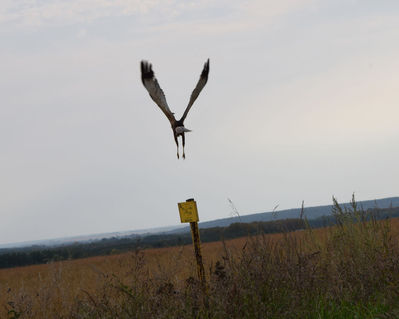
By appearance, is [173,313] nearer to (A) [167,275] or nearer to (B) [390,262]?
(A) [167,275]

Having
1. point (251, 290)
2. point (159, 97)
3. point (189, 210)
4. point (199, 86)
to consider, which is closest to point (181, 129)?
point (159, 97)

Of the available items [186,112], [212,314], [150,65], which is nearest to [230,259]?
[212,314]

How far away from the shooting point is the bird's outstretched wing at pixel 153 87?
4609 mm

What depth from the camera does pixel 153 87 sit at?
4617 millimetres

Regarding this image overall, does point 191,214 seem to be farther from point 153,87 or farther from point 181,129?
point 153,87

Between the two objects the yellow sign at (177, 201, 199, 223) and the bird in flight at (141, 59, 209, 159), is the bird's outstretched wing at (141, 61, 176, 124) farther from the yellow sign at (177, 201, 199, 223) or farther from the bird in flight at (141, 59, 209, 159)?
the yellow sign at (177, 201, 199, 223)

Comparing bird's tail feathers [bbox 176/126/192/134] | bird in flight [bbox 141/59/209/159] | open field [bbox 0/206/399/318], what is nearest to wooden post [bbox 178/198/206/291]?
open field [bbox 0/206/399/318]

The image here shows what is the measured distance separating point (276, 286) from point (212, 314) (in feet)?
2.48

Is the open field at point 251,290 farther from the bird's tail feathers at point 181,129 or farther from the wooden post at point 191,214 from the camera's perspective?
the bird's tail feathers at point 181,129

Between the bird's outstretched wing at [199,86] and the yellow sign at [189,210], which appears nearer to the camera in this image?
the bird's outstretched wing at [199,86]

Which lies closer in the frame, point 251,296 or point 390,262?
point 251,296

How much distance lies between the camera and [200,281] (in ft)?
16.6

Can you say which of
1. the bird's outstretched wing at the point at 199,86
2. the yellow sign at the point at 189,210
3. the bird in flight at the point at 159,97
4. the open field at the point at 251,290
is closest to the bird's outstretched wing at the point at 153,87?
the bird in flight at the point at 159,97

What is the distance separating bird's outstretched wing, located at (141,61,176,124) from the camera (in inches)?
181
